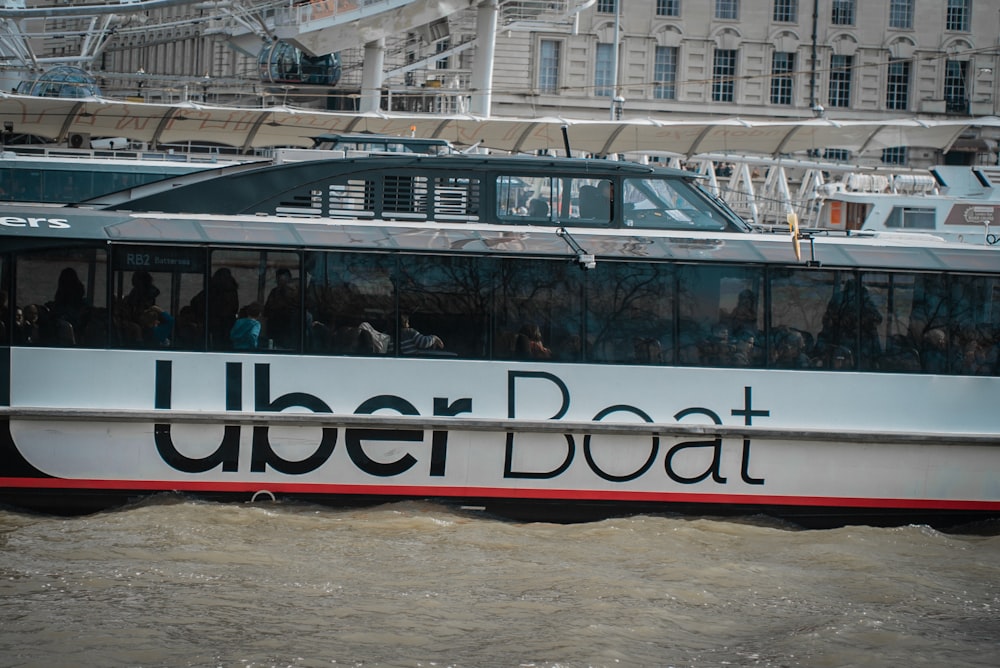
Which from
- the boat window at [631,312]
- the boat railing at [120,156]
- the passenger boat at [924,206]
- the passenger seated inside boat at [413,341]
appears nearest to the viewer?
the passenger seated inside boat at [413,341]

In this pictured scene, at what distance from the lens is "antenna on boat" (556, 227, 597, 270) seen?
11.7 meters

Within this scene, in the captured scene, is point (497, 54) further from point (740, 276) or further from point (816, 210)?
point (740, 276)

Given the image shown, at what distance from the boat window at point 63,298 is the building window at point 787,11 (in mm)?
56944

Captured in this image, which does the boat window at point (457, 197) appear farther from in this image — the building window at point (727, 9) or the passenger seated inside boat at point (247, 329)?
the building window at point (727, 9)

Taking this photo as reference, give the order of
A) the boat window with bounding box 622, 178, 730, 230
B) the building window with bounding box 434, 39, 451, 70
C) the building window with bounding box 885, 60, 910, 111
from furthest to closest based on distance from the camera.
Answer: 1. the building window with bounding box 885, 60, 910, 111
2. the building window with bounding box 434, 39, 451, 70
3. the boat window with bounding box 622, 178, 730, 230

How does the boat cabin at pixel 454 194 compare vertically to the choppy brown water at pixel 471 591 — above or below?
above

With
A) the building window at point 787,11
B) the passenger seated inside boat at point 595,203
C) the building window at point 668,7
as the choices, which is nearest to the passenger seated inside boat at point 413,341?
the passenger seated inside boat at point 595,203

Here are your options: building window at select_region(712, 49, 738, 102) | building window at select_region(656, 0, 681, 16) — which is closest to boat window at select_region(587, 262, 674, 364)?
building window at select_region(712, 49, 738, 102)

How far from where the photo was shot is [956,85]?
64.8 meters

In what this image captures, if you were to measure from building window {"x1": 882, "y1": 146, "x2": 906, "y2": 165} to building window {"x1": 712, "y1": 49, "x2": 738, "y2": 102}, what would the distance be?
7.39 m

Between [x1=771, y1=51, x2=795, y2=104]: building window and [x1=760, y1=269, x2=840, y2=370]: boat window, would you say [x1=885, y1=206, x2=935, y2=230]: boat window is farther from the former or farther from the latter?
[x1=771, y1=51, x2=795, y2=104]: building window

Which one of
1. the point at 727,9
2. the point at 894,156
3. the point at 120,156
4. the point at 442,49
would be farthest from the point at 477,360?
the point at 727,9

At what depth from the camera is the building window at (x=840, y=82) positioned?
6419cm

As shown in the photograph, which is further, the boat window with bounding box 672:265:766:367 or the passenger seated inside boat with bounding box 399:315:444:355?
the boat window with bounding box 672:265:766:367
